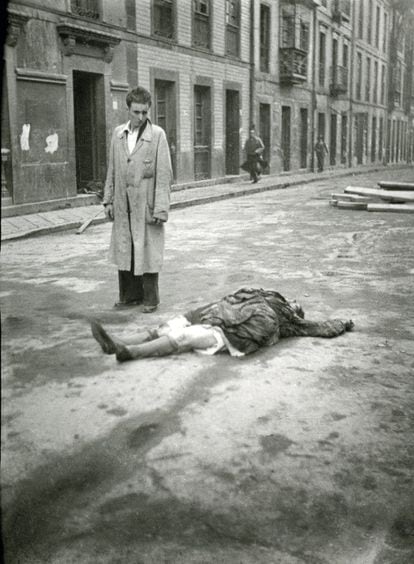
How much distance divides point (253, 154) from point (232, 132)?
1.59 m

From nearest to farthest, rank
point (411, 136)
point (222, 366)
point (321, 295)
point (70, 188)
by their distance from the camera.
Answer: point (222, 366)
point (321, 295)
point (70, 188)
point (411, 136)

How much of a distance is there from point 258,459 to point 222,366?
1258mm

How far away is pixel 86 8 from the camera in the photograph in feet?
47.6

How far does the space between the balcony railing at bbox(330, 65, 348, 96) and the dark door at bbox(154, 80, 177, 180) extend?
1693cm

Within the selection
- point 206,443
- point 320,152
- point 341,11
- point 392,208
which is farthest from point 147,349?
point 341,11

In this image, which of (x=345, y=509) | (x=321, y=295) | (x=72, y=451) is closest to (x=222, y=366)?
(x=72, y=451)

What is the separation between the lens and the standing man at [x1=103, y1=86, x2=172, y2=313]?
528 centimetres

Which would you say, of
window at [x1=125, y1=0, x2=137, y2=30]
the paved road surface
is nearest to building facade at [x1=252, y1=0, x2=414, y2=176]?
window at [x1=125, y1=0, x2=137, y2=30]

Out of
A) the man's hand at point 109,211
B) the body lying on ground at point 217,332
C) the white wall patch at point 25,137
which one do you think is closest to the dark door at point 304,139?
the white wall patch at point 25,137

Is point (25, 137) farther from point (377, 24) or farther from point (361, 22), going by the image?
point (377, 24)

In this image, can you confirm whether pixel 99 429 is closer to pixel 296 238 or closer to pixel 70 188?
pixel 296 238

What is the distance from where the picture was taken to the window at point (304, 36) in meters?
28.2

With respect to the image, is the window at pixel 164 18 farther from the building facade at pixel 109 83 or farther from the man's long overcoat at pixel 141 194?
the man's long overcoat at pixel 141 194

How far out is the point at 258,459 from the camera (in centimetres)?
279
